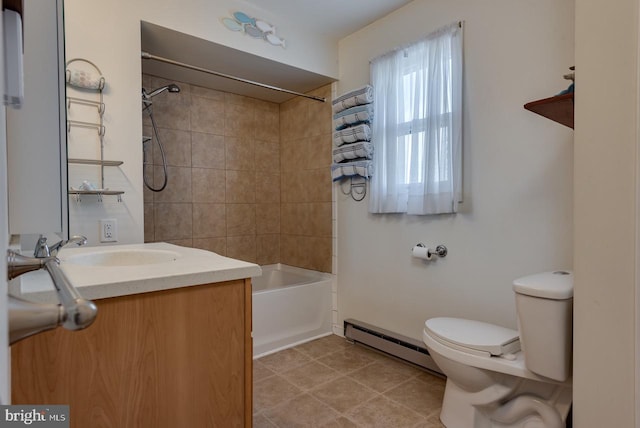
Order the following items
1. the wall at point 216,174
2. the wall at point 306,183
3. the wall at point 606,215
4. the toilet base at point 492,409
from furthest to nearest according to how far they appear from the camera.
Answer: the wall at point 306,183, the wall at point 216,174, the toilet base at point 492,409, the wall at point 606,215

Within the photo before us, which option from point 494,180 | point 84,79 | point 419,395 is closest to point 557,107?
point 494,180

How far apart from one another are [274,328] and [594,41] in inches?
93.7

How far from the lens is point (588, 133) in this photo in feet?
3.87

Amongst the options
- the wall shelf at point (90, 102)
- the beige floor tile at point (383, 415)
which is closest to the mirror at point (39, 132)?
the wall shelf at point (90, 102)

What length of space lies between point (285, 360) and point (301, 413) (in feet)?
2.14

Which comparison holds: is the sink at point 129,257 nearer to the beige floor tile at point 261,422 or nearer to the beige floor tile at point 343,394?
the beige floor tile at point 261,422

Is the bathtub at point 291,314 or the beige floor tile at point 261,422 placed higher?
the bathtub at point 291,314

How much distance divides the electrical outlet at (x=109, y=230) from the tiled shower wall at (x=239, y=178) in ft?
2.69

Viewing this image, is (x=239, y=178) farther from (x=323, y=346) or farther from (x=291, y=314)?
(x=323, y=346)

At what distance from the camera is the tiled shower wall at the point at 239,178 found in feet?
9.51

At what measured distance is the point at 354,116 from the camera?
8.45ft

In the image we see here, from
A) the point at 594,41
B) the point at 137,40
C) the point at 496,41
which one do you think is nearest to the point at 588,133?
the point at 594,41

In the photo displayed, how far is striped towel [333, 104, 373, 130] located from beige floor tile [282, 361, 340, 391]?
5.68 ft

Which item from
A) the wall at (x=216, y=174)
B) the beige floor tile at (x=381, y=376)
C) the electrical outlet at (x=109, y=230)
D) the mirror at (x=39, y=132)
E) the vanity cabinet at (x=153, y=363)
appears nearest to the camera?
the mirror at (x=39, y=132)
